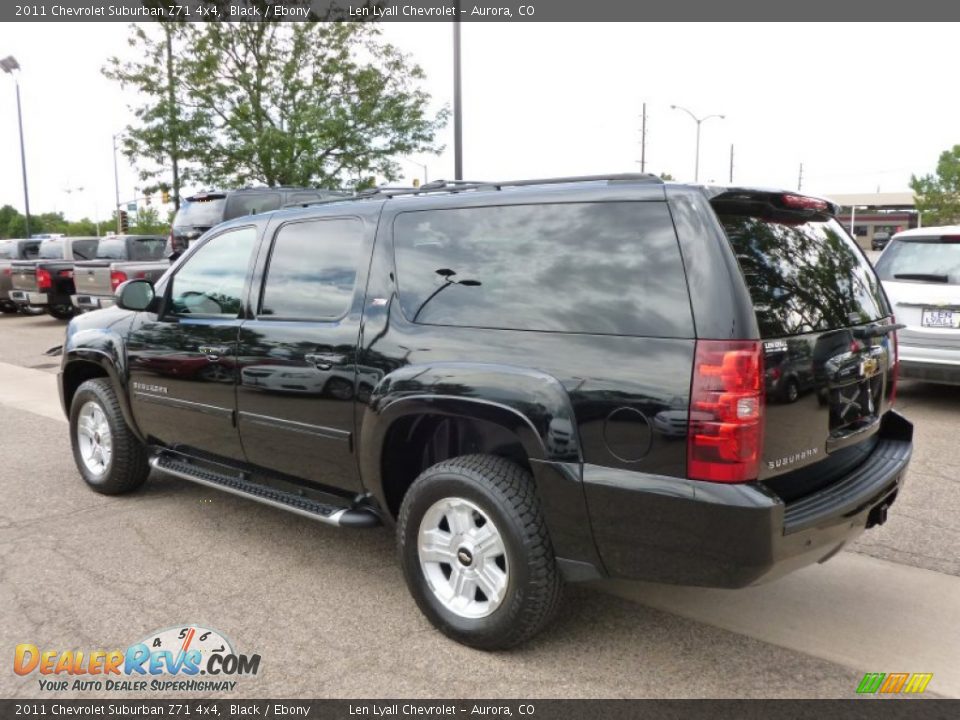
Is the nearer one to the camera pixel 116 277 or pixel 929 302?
pixel 929 302

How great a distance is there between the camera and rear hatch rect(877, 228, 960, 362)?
7109 millimetres

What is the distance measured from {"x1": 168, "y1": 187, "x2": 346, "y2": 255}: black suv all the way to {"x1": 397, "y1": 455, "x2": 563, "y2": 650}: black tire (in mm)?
10149

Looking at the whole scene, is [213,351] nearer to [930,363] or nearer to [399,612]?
[399,612]

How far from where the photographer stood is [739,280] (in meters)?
2.65

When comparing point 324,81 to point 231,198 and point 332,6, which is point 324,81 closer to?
point 332,6

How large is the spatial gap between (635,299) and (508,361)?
537 millimetres

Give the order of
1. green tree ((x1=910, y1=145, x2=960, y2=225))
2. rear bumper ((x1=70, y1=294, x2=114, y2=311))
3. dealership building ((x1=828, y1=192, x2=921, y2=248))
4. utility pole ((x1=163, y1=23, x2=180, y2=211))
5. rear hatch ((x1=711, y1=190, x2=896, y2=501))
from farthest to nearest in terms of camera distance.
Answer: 1. dealership building ((x1=828, y1=192, x2=921, y2=248))
2. green tree ((x1=910, y1=145, x2=960, y2=225))
3. utility pole ((x1=163, y1=23, x2=180, y2=211))
4. rear bumper ((x1=70, y1=294, x2=114, y2=311))
5. rear hatch ((x1=711, y1=190, x2=896, y2=501))

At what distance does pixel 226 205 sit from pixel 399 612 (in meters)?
10.8

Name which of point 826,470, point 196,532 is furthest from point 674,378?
point 196,532

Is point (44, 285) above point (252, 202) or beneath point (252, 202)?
beneath

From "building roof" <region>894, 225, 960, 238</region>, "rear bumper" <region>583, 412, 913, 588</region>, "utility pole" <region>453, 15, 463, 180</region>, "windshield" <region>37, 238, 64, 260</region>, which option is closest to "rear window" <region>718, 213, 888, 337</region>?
A: "rear bumper" <region>583, 412, 913, 588</region>

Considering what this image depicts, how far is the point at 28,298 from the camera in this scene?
1630 centimetres

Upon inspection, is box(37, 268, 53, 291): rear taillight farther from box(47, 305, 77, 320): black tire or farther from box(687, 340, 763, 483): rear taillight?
box(687, 340, 763, 483): rear taillight

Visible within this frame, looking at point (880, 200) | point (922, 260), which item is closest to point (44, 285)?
point (922, 260)
